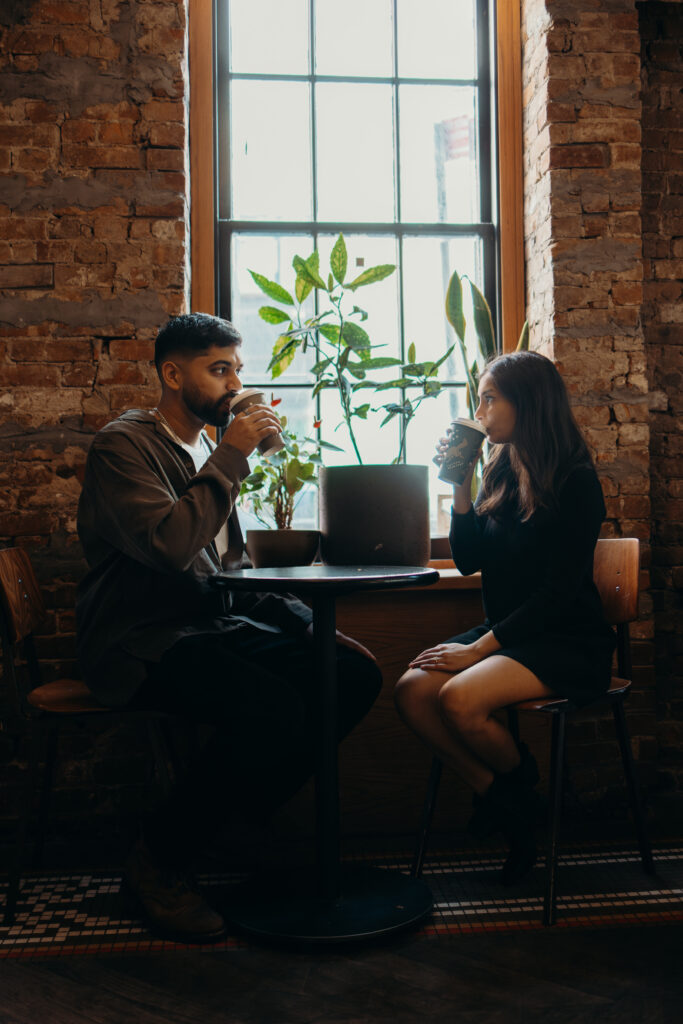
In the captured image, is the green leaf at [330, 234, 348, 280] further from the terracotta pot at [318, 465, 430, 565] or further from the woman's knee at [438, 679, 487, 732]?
the woman's knee at [438, 679, 487, 732]

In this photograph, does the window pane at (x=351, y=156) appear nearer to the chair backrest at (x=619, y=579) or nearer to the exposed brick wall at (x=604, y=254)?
the exposed brick wall at (x=604, y=254)

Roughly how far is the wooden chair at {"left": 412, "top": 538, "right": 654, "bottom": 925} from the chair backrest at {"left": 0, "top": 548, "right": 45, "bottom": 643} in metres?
1.11

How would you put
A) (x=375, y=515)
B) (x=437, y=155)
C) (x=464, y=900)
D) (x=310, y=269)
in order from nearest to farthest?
(x=464, y=900) → (x=375, y=515) → (x=310, y=269) → (x=437, y=155)

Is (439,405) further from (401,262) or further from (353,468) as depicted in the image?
(353,468)

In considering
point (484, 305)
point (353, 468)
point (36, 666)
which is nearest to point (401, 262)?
point (484, 305)

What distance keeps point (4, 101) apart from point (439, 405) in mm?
1652

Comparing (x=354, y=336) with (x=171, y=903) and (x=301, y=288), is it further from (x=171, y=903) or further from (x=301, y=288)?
(x=171, y=903)

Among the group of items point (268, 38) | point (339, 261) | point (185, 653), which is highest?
point (268, 38)

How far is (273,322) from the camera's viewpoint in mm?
2777

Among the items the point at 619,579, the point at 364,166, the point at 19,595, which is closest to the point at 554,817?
the point at 619,579

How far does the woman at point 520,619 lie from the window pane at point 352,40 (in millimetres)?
1413

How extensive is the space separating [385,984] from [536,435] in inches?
51.8

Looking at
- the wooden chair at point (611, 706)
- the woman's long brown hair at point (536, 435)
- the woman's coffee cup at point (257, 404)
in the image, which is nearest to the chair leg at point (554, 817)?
the wooden chair at point (611, 706)

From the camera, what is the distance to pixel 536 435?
2264mm
